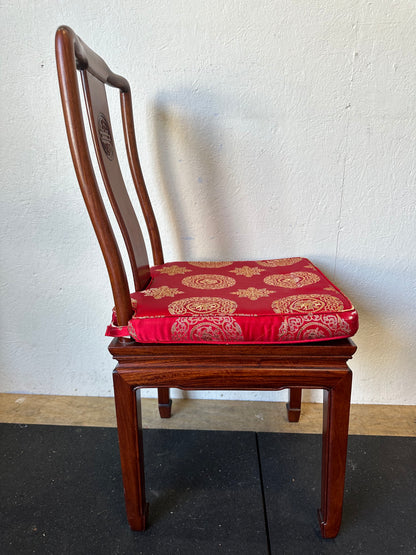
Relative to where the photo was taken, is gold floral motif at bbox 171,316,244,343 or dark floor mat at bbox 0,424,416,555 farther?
dark floor mat at bbox 0,424,416,555

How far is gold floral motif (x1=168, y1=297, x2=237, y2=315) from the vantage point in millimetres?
763

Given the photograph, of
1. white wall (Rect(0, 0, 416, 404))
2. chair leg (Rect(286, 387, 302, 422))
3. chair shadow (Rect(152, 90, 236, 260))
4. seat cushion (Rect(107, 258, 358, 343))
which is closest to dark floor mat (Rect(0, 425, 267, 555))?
chair leg (Rect(286, 387, 302, 422))

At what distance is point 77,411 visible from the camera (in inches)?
52.1

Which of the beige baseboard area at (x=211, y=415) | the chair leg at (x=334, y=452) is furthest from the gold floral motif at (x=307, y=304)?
the beige baseboard area at (x=211, y=415)

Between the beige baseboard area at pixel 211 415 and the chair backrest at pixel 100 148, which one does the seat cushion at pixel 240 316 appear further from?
the beige baseboard area at pixel 211 415

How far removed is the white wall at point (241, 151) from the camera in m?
1.05

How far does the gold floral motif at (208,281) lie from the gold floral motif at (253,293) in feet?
0.17

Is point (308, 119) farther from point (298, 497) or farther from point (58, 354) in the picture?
point (58, 354)

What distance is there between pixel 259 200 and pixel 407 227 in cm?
46

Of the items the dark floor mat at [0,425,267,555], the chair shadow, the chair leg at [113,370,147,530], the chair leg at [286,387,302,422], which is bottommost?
the dark floor mat at [0,425,267,555]

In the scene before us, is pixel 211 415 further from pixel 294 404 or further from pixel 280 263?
pixel 280 263

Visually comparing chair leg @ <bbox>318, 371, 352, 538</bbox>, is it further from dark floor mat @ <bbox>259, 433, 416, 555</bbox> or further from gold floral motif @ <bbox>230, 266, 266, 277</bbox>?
gold floral motif @ <bbox>230, 266, 266, 277</bbox>

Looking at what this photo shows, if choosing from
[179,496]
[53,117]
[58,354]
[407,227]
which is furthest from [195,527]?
[53,117]

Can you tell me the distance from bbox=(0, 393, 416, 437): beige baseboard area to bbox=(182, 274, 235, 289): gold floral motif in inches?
21.6
